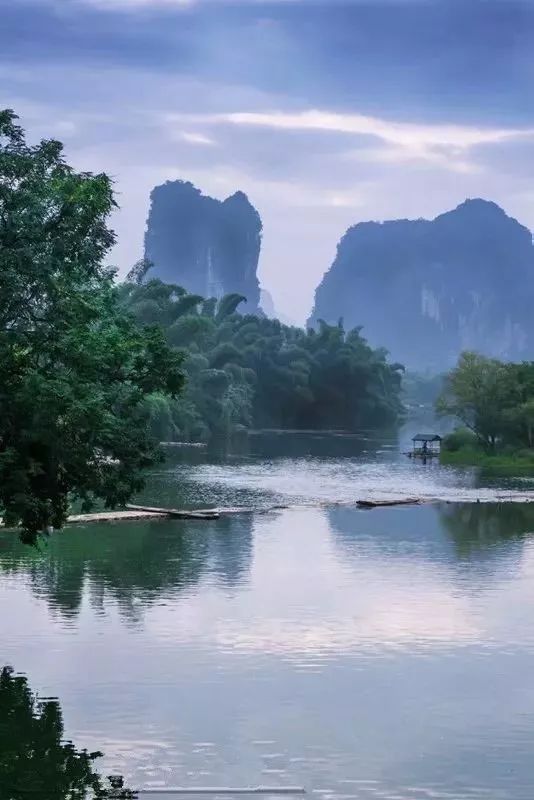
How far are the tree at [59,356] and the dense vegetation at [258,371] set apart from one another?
88196 millimetres

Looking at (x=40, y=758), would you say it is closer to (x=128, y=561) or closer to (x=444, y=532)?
(x=128, y=561)

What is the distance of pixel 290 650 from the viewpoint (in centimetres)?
2833

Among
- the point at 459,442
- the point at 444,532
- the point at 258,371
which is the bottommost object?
the point at 444,532

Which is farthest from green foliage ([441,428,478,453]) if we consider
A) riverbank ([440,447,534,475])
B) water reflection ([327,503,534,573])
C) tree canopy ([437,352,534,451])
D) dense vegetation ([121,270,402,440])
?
water reflection ([327,503,534,573])

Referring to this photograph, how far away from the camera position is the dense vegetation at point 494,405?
94.2 metres

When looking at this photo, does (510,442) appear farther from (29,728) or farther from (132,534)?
(29,728)

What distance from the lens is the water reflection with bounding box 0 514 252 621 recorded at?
34562mm

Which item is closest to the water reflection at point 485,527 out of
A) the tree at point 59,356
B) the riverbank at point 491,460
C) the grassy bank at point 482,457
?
the tree at point 59,356

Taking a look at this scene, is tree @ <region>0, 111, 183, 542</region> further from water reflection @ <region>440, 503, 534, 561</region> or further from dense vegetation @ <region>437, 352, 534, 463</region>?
dense vegetation @ <region>437, 352, 534, 463</region>

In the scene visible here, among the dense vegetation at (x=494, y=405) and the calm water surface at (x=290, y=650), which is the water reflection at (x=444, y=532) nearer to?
the calm water surface at (x=290, y=650)

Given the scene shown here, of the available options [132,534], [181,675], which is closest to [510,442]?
[132,534]

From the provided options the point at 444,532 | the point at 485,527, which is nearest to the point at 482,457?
the point at 485,527

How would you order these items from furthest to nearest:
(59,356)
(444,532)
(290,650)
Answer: (444,532) → (290,650) → (59,356)

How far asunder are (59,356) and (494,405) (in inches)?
2931
